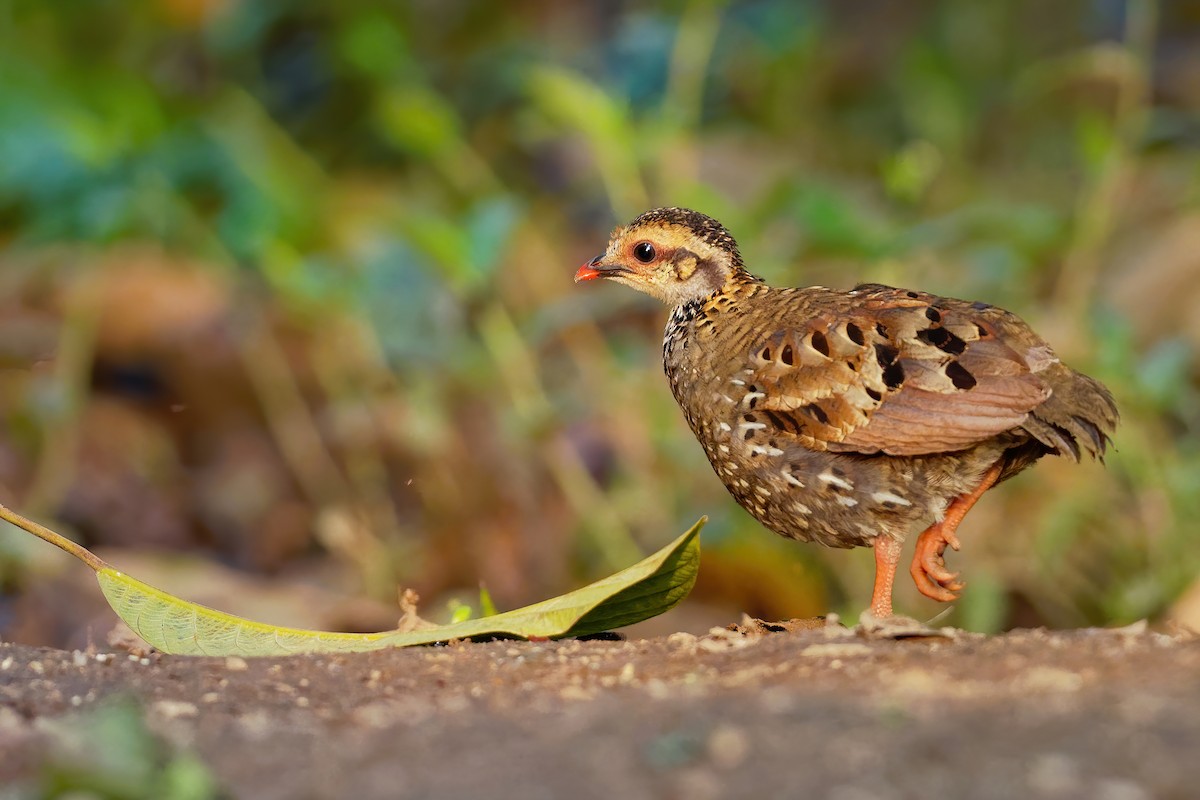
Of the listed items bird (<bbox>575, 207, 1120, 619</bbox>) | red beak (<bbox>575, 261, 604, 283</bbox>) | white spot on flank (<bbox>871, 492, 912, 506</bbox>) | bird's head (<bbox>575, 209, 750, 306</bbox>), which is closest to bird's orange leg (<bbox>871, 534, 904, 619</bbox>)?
bird (<bbox>575, 207, 1120, 619</bbox>)

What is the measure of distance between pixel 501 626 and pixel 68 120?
18.7ft

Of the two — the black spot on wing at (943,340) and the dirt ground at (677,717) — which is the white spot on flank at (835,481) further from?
the dirt ground at (677,717)

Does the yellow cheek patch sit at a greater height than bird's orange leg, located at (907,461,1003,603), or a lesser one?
greater

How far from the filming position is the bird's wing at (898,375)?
164 inches

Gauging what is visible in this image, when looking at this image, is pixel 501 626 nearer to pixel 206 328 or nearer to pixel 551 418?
pixel 551 418

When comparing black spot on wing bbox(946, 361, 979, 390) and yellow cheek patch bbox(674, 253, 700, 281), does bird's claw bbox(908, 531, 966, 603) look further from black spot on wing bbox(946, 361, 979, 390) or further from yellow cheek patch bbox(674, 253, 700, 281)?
yellow cheek patch bbox(674, 253, 700, 281)

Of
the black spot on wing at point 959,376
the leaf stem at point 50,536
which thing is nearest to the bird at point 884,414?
the black spot on wing at point 959,376

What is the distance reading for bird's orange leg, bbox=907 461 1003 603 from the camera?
443 cm

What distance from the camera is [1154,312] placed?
938 cm

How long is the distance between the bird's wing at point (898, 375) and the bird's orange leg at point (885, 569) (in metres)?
0.28

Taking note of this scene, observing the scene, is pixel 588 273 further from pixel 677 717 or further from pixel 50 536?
pixel 677 717

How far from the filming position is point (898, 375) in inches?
171

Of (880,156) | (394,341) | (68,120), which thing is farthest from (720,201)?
(880,156)

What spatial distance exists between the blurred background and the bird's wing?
1.84 meters
